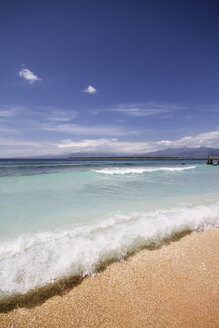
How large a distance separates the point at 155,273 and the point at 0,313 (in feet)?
7.17

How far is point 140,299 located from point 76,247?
1.28 metres

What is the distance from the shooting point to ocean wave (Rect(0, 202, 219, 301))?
222 cm

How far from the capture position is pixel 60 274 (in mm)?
2311

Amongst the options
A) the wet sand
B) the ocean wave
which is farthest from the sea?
the wet sand

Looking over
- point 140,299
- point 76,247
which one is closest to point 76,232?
point 76,247

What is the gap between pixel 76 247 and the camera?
2.77m

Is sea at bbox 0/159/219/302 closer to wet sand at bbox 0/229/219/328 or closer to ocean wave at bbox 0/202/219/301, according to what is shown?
ocean wave at bbox 0/202/219/301

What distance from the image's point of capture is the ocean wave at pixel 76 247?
7.27ft

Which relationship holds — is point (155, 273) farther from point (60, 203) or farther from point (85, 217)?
point (60, 203)

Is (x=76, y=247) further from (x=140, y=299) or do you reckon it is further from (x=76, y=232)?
(x=140, y=299)

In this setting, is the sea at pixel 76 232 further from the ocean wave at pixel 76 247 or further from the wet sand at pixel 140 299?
the wet sand at pixel 140 299

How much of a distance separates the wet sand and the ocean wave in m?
0.25

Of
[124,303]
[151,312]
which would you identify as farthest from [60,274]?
[151,312]

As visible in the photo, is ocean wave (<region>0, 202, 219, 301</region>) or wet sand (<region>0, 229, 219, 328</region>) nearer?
wet sand (<region>0, 229, 219, 328</region>)
